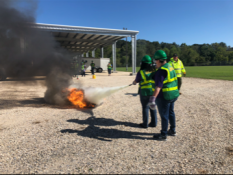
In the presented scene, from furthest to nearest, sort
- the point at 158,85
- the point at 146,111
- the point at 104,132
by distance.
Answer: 1. the point at 146,111
2. the point at 104,132
3. the point at 158,85

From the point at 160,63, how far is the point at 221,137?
2.24m

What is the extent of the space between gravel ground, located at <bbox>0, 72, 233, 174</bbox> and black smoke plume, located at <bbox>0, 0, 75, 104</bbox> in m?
1.72

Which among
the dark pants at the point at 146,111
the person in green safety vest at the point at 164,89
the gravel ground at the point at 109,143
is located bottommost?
the gravel ground at the point at 109,143

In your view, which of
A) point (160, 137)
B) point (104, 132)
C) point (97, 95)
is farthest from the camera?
point (97, 95)

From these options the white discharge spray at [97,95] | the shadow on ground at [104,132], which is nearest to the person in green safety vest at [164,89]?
the shadow on ground at [104,132]

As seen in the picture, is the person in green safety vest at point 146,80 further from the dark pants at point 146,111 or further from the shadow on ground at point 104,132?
the shadow on ground at point 104,132

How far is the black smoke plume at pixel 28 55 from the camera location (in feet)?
19.7

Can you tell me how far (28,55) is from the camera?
6.81m

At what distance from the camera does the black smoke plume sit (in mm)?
6016

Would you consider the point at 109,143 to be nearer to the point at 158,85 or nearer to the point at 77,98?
the point at 158,85

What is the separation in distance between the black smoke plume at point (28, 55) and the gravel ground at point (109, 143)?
1.72 meters

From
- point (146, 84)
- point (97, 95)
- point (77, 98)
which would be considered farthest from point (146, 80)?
point (77, 98)

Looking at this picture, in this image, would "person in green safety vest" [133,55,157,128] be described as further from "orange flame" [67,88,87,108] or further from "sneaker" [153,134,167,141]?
"orange flame" [67,88,87,108]

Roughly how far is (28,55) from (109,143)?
542 cm
